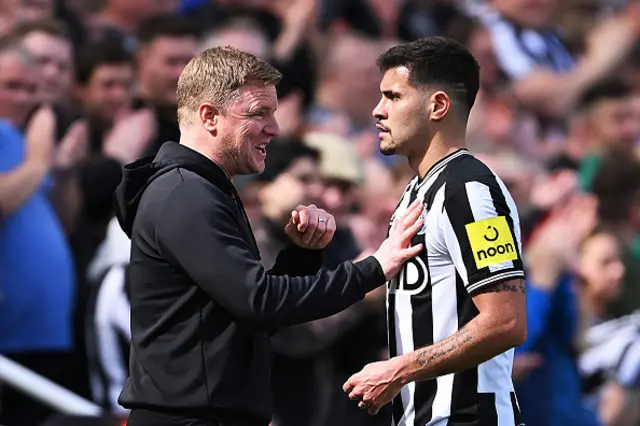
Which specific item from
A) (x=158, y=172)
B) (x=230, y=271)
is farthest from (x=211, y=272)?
(x=158, y=172)

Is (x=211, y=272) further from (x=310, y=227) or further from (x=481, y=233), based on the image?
(x=481, y=233)

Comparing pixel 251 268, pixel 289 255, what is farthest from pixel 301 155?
pixel 251 268

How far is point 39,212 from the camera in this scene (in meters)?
7.39

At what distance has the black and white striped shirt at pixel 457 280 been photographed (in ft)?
15.1

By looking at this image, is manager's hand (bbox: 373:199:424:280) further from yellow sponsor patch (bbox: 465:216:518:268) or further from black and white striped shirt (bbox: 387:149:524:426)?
yellow sponsor patch (bbox: 465:216:518:268)

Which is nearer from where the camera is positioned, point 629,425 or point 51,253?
point 51,253

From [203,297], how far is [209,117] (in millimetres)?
637

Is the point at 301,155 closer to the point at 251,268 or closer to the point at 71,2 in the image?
the point at 71,2

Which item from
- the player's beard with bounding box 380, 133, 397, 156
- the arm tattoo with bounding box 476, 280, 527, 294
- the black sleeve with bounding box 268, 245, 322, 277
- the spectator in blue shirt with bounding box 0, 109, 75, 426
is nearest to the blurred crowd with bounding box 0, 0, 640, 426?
the spectator in blue shirt with bounding box 0, 109, 75, 426

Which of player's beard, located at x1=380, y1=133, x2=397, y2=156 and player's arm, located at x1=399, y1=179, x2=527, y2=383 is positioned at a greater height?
player's beard, located at x1=380, y1=133, x2=397, y2=156

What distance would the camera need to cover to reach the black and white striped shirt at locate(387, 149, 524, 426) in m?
4.59

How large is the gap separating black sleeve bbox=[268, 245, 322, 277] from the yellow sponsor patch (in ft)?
2.12

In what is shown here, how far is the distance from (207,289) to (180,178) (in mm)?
407

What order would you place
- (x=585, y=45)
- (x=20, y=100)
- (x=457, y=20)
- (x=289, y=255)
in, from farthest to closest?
1. (x=585, y=45)
2. (x=457, y=20)
3. (x=20, y=100)
4. (x=289, y=255)
